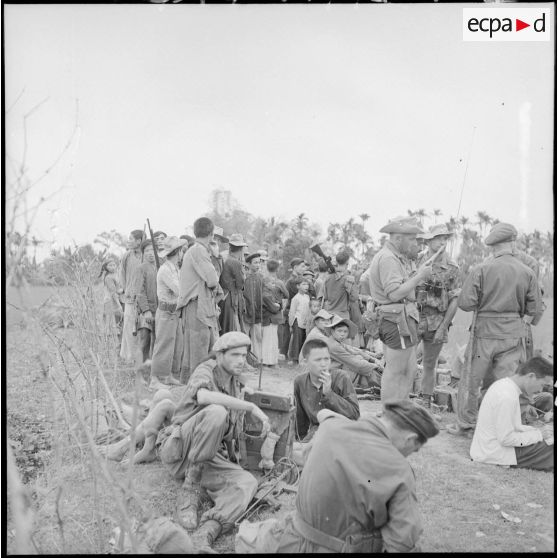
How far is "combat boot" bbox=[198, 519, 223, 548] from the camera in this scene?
126 inches

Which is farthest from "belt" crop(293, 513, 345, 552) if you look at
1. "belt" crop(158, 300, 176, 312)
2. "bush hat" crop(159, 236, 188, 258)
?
"bush hat" crop(159, 236, 188, 258)

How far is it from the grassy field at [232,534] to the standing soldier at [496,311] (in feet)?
0.87

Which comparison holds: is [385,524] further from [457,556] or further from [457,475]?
[457,475]

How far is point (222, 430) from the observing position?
11.6 ft

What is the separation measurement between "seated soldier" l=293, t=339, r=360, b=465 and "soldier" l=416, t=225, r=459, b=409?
5.33ft

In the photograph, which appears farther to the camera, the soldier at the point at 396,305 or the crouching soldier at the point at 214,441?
the soldier at the point at 396,305

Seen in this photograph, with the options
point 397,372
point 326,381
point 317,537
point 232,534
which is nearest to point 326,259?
point 397,372

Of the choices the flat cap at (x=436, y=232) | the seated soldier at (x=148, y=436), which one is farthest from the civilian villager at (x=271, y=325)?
the seated soldier at (x=148, y=436)

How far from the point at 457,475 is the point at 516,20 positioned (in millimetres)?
3151

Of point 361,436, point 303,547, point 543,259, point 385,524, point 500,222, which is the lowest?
point 303,547

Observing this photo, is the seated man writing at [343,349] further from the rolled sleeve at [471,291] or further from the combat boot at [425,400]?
the rolled sleeve at [471,291]

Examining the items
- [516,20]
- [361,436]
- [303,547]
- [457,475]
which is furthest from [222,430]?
[516,20]

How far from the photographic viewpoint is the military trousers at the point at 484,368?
4789mm

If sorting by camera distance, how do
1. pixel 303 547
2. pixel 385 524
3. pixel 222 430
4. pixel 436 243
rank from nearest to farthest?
pixel 385 524
pixel 303 547
pixel 222 430
pixel 436 243
